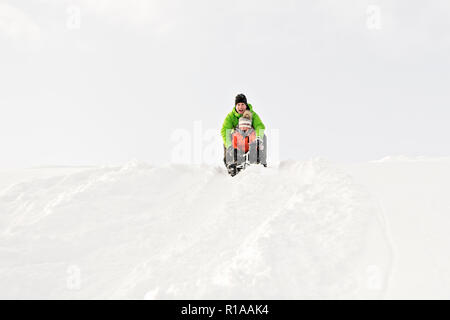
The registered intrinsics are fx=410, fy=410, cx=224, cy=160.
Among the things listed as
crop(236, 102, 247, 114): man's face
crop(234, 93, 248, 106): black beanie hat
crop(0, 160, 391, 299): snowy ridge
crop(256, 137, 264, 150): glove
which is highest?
crop(234, 93, 248, 106): black beanie hat

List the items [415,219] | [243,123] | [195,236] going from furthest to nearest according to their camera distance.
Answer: [243,123] < [195,236] < [415,219]

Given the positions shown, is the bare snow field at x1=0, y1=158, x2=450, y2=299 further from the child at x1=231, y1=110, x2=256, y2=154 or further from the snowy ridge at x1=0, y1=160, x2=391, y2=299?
the child at x1=231, y1=110, x2=256, y2=154

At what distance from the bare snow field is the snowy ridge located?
2 cm

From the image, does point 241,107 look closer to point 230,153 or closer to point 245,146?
point 245,146

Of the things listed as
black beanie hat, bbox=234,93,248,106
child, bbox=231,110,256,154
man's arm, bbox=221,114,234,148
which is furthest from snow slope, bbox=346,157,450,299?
black beanie hat, bbox=234,93,248,106

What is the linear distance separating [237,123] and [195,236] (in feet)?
11.6

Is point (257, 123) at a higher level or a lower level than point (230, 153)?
higher

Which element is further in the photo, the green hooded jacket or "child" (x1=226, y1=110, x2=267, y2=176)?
the green hooded jacket

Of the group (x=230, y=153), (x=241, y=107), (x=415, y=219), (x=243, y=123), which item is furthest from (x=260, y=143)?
(x=415, y=219)

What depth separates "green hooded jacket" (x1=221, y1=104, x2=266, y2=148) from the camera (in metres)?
7.99

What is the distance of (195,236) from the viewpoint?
17.0 feet

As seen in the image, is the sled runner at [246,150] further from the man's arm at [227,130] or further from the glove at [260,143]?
the man's arm at [227,130]

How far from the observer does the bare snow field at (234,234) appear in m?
3.88
